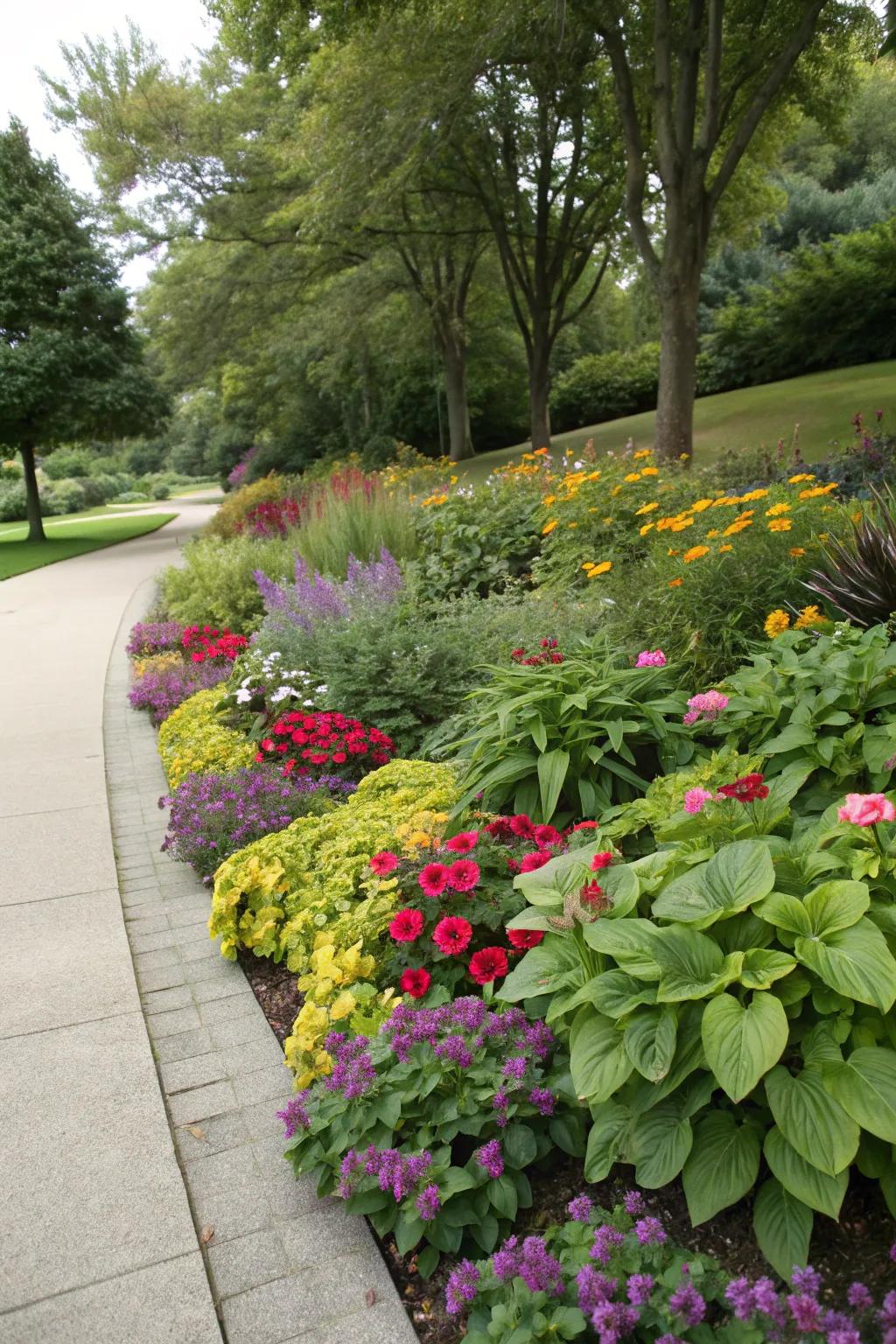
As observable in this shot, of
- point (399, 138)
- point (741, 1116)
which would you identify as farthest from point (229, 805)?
point (399, 138)

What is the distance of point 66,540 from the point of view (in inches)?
888

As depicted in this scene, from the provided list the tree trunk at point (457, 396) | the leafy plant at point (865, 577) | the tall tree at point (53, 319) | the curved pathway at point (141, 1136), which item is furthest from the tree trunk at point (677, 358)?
the tall tree at point (53, 319)

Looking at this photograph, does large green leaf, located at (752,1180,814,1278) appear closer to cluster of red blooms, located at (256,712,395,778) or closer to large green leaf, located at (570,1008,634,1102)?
large green leaf, located at (570,1008,634,1102)

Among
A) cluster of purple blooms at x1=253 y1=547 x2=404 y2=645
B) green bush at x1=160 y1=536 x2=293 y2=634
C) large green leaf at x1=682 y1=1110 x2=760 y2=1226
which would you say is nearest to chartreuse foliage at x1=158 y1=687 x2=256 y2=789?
cluster of purple blooms at x1=253 y1=547 x2=404 y2=645

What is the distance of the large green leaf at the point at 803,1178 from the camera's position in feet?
5.04

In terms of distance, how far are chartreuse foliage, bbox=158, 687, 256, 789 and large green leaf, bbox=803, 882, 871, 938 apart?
10.6 feet

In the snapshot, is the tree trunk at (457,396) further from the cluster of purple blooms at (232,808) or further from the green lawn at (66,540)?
the cluster of purple blooms at (232,808)

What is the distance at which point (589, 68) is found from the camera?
581 inches

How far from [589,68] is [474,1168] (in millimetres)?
17080

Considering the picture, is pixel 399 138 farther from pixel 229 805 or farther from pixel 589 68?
pixel 229 805

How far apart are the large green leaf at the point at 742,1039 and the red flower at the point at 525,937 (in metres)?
0.62

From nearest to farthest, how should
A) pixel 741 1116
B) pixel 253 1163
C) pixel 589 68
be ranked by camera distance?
pixel 741 1116, pixel 253 1163, pixel 589 68

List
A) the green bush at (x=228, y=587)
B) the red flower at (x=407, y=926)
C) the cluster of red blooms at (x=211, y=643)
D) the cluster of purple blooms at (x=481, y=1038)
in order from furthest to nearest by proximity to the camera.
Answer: the green bush at (x=228, y=587) → the cluster of red blooms at (x=211, y=643) → the red flower at (x=407, y=926) → the cluster of purple blooms at (x=481, y=1038)

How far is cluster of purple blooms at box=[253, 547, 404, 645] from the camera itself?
18.7ft
